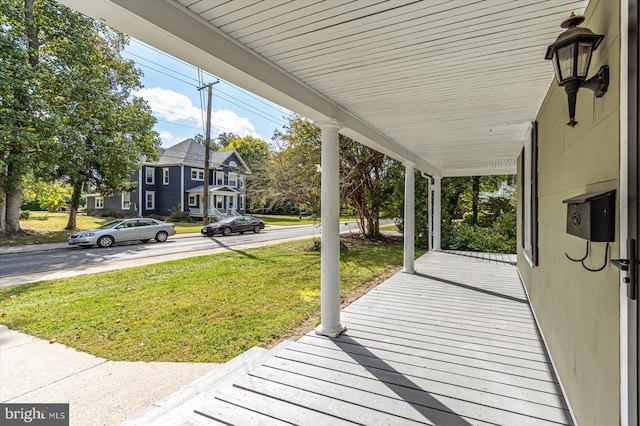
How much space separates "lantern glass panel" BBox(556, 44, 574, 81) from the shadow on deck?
6.86ft

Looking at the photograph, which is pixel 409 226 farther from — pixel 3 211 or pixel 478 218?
pixel 3 211

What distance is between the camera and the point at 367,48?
7.53 feet

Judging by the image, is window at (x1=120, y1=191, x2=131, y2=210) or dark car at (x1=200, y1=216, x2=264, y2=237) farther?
window at (x1=120, y1=191, x2=131, y2=210)

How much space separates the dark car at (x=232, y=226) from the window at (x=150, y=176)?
1065 cm

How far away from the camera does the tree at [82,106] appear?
11.8m

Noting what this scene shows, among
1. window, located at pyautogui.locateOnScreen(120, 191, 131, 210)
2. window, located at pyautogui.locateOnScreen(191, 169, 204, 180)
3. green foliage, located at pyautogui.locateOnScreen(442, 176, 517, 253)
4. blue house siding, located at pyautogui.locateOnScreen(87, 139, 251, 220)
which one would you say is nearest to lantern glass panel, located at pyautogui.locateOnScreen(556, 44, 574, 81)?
green foliage, located at pyautogui.locateOnScreen(442, 176, 517, 253)

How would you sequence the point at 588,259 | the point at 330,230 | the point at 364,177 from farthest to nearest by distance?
the point at 364,177 < the point at 330,230 < the point at 588,259

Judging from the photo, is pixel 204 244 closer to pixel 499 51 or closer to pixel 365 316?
pixel 365 316

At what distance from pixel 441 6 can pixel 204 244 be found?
38.6ft

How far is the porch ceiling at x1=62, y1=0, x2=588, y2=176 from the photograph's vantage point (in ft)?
5.86

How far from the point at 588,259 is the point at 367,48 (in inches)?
74.3

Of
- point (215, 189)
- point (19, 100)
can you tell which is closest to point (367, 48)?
point (19, 100)

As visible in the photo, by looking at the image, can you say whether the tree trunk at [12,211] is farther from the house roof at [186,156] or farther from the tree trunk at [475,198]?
the tree trunk at [475,198]

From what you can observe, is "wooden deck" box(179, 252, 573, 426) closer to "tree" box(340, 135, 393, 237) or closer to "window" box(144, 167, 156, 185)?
"tree" box(340, 135, 393, 237)
